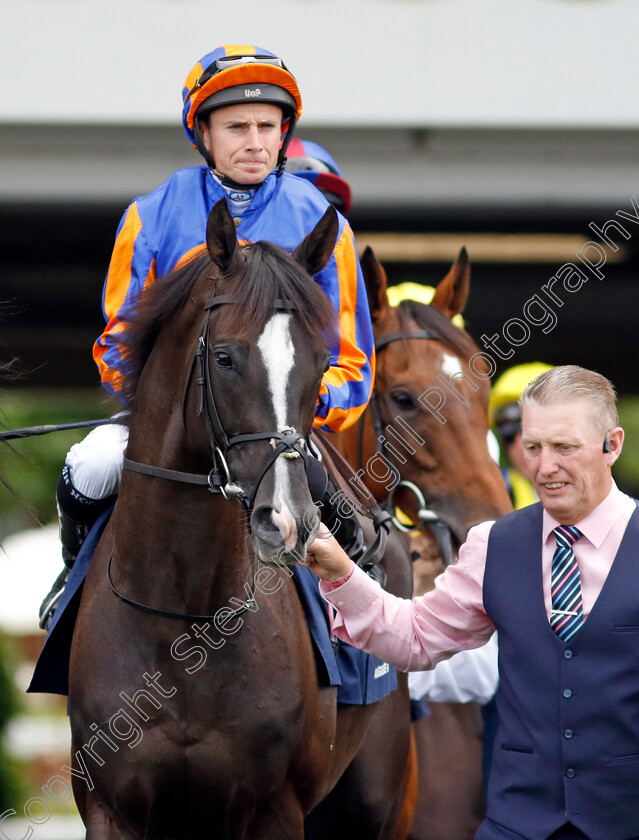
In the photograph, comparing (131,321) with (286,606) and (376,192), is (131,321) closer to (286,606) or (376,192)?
(286,606)

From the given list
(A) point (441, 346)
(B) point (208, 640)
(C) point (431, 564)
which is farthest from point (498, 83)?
(B) point (208, 640)

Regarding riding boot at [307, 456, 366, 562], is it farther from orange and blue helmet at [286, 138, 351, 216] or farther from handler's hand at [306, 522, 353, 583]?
orange and blue helmet at [286, 138, 351, 216]

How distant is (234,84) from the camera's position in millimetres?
3611

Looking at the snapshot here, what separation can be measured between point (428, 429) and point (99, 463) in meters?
1.87

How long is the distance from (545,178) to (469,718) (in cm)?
393

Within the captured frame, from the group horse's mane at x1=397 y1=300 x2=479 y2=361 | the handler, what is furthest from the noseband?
horse's mane at x1=397 y1=300 x2=479 y2=361

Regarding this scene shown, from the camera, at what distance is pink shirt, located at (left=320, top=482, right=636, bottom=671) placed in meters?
2.71

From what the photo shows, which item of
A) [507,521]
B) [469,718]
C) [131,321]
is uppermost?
[131,321]

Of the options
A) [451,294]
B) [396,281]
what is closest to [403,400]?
[451,294]

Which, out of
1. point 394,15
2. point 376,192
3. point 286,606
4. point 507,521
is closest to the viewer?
point 507,521

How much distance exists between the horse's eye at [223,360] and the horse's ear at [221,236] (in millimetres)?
278

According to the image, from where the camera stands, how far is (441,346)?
509 centimetres

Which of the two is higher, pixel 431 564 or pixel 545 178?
pixel 545 178

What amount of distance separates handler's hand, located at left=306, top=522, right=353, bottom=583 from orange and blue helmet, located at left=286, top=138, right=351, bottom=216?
9.65 ft
